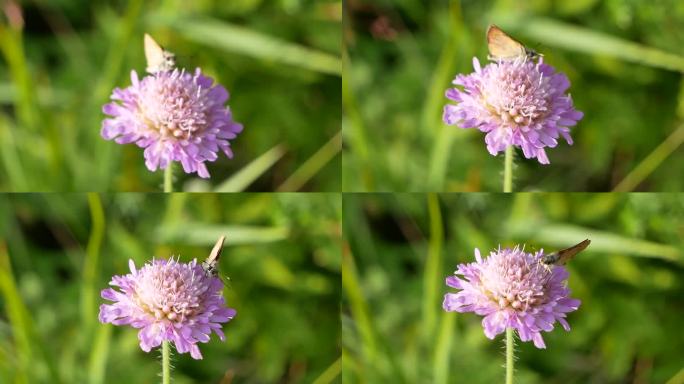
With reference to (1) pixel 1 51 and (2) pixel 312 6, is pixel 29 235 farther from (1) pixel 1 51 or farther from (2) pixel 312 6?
(2) pixel 312 6

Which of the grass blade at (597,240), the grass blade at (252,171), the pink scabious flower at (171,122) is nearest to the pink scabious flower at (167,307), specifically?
the pink scabious flower at (171,122)

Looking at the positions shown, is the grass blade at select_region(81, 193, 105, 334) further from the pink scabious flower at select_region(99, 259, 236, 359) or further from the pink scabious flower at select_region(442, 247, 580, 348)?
the pink scabious flower at select_region(442, 247, 580, 348)

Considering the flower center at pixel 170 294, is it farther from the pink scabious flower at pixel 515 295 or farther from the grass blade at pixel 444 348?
the grass blade at pixel 444 348

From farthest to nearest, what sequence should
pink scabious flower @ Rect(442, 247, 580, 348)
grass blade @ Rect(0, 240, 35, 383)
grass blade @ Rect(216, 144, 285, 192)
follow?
1. grass blade @ Rect(216, 144, 285, 192)
2. grass blade @ Rect(0, 240, 35, 383)
3. pink scabious flower @ Rect(442, 247, 580, 348)

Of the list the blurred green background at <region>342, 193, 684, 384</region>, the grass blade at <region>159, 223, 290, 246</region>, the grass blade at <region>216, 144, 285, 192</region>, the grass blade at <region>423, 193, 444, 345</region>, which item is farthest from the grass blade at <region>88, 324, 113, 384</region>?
the grass blade at <region>423, 193, 444, 345</region>

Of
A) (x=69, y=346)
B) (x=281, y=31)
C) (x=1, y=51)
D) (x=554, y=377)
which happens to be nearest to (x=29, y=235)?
(x=69, y=346)

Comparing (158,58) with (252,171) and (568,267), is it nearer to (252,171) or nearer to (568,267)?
(252,171)

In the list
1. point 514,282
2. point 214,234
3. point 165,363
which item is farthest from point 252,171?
point 514,282
